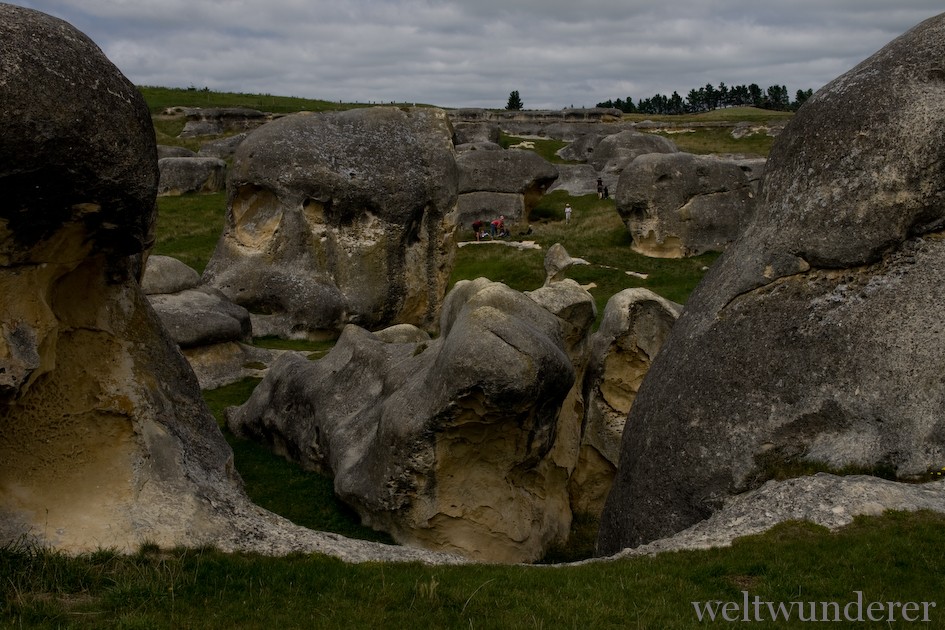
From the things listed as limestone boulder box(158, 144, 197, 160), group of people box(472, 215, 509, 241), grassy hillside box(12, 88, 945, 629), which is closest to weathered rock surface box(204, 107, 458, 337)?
group of people box(472, 215, 509, 241)

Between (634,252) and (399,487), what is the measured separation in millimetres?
24065

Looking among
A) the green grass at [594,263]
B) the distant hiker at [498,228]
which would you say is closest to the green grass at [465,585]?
the green grass at [594,263]

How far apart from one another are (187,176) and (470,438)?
34.0m

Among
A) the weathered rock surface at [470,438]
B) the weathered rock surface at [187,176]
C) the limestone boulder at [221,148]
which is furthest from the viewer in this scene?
the limestone boulder at [221,148]

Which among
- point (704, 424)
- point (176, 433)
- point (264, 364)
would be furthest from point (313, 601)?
point (264, 364)

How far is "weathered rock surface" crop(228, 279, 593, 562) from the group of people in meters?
24.2

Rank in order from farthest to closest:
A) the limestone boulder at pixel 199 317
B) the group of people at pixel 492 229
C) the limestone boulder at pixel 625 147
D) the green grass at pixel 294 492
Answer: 1. the limestone boulder at pixel 625 147
2. the group of people at pixel 492 229
3. the limestone boulder at pixel 199 317
4. the green grass at pixel 294 492

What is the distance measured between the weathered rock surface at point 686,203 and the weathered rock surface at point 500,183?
7400mm

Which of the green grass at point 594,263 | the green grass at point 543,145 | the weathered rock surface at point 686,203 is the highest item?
the green grass at point 543,145

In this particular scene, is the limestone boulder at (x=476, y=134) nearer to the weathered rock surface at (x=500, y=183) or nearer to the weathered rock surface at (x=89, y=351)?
the weathered rock surface at (x=500, y=183)

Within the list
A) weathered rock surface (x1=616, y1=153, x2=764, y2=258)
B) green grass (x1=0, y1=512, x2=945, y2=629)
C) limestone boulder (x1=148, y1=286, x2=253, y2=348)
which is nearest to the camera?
green grass (x1=0, y1=512, x2=945, y2=629)

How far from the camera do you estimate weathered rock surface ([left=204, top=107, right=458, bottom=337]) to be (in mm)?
25031

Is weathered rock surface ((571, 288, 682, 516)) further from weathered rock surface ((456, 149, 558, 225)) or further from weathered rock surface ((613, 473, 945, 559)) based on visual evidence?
weathered rock surface ((456, 149, 558, 225))

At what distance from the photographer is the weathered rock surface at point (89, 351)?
8188 millimetres
